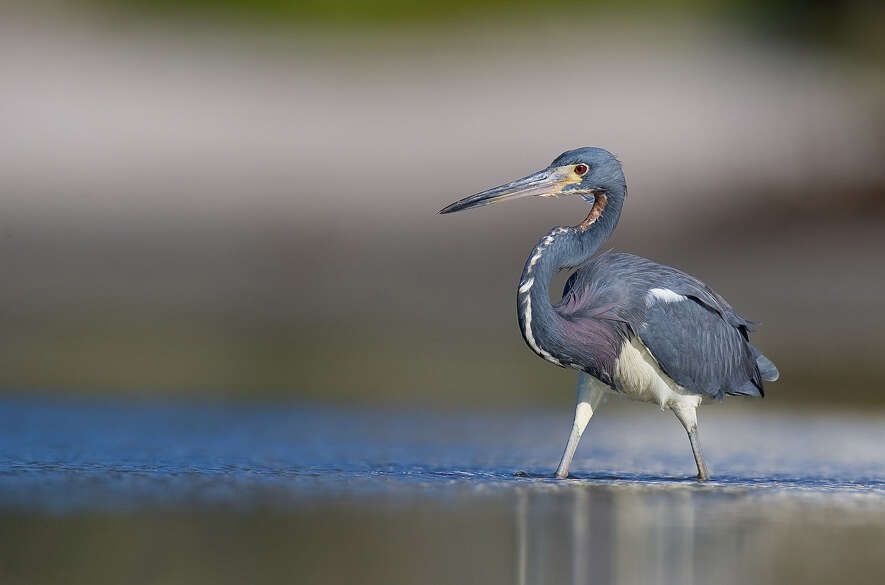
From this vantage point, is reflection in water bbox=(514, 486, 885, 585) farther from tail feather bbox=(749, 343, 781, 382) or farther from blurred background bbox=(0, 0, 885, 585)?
tail feather bbox=(749, 343, 781, 382)

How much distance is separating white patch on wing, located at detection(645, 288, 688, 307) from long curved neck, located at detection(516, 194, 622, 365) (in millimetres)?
326

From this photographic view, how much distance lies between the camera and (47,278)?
1557cm

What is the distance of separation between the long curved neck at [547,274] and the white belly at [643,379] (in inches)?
13.7

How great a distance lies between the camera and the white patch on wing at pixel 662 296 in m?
8.19

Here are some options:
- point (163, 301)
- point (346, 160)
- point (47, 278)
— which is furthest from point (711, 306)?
point (346, 160)

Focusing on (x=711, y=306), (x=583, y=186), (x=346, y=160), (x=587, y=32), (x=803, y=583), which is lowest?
(x=803, y=583)

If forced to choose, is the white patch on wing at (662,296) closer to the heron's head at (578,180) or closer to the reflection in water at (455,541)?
the heron's head at (578,180)

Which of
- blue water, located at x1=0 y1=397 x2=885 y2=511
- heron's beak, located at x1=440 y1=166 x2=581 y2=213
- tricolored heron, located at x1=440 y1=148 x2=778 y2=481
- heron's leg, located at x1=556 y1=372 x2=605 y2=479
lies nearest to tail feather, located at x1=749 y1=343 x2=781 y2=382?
blue water, located at x1=0 y1=397 x2=885 y2=511

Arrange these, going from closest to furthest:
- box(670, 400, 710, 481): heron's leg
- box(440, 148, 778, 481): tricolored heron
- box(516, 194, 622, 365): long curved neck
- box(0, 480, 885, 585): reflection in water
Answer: box(0, 480, 885, 585): reflection in water
box(516, 194, 622, 365): long curved neck
box(440, 148, 778, 481): tricolored heron
box(670, 400, 710, 481): heron's leg

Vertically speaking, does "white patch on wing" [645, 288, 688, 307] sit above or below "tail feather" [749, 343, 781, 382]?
above

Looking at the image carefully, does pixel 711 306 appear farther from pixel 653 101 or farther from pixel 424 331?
pixel 653 101

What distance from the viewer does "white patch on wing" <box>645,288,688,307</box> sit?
26.9 feet

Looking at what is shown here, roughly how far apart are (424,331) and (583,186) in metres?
5.52

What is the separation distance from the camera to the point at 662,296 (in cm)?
823
